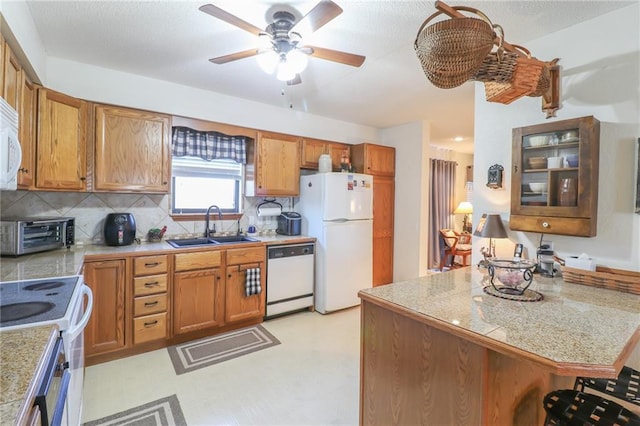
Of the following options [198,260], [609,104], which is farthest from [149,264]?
[609,104]

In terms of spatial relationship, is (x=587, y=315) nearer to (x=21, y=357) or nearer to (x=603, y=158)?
(x=603, y=158)

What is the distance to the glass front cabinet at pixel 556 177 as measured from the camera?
1810 millimetres

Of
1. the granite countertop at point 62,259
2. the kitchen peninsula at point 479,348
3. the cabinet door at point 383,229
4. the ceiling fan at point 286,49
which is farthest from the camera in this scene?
the cabinet door at point 383,229

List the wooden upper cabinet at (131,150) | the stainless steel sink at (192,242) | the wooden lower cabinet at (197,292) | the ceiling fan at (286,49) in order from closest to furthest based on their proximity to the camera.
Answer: the ceiling fan at (286,49) → the wooden upper cabinet at (131,150) → the wooden lower cabinet at (197,292) → the stainless steel sink at (192,242)

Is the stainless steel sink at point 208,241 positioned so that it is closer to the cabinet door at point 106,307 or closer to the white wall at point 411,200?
the cabinet door at point 106,307

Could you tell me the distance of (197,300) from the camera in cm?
284

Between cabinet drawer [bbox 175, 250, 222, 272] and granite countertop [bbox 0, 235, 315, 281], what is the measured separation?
2.3 inches

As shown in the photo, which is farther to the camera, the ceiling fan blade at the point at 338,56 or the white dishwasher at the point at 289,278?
the white dishwasher at the point at 289,278

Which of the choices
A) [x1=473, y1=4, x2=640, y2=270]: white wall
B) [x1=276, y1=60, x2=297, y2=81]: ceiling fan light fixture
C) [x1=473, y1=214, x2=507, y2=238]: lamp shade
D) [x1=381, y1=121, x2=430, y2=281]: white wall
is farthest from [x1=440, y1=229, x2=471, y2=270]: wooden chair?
[x1=276, y1=60, x2=297, y2=81]: ceiling fan light fixture

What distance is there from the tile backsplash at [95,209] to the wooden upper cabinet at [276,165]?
27.0 inches

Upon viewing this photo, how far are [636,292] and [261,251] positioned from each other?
9.26ft

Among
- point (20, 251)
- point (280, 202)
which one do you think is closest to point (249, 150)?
point (280, 202)

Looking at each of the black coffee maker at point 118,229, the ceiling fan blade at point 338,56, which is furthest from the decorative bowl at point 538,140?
the black coffee maker at point 118,229

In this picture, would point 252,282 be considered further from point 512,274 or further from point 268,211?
point 512,274
